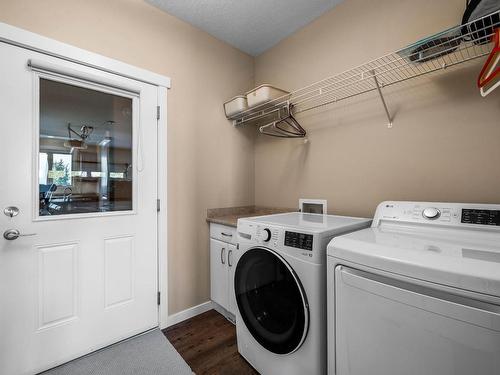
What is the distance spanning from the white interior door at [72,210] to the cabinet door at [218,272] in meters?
0.50

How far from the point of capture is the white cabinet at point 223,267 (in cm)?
190

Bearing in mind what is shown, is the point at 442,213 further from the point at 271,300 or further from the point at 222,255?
the point at 222,255

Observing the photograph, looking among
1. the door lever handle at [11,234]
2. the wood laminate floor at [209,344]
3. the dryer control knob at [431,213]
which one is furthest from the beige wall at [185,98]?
the dryer control knob at [431,213]

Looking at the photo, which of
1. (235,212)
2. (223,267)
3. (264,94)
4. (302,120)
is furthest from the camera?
(235,212)

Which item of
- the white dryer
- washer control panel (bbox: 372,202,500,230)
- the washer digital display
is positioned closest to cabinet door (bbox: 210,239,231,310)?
the white dryer

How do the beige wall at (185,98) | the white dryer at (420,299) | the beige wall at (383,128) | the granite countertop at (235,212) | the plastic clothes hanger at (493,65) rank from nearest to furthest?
the white dryer at (420,299)
the plastic clothes hanger at (493,65)
the beige wall at (383,128)
the beige wall at (185,98)
the granite countertop at (235,212)

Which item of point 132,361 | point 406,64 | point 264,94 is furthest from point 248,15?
point 132,361

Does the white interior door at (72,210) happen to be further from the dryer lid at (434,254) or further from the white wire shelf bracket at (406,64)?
the dryer lid at (434,254)

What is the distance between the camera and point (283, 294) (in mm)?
1271

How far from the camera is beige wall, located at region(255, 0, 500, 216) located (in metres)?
1.27

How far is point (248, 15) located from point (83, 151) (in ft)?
5.60

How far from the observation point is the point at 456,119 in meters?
1.31

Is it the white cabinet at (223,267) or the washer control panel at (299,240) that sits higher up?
the washer control panel at (299,240)

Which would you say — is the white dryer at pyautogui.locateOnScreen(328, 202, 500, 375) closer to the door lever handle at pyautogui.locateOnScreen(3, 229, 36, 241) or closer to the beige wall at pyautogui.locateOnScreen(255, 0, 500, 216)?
the beige wall at pyautogui.locateOnScreen(255, 0, 500, 216)
